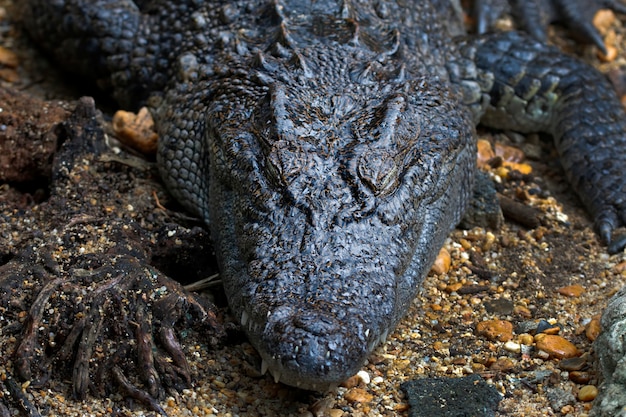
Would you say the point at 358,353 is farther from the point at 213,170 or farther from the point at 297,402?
the point at 213,170

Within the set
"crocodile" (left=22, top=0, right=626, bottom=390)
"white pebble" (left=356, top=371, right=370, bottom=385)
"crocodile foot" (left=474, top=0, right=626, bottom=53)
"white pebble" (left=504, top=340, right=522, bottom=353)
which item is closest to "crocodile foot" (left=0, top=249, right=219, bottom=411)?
"crocodile" (left=22, top=0, right=626, bottom=390)

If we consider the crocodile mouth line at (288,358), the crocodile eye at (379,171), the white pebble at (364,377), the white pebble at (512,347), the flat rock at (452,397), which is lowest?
the white pebble at (364,377)

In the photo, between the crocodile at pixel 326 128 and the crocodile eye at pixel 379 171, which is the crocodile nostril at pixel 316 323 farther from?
the crocodile eye at pixel 379 171

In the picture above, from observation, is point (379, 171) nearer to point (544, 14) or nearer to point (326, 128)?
point (326, 128)

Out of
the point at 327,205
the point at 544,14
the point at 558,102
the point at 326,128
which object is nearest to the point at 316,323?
the point at 327,205

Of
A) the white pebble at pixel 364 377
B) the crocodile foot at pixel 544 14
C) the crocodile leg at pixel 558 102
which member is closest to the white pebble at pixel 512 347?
the white pebble at pixel 364 377

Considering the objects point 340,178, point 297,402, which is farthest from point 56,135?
point 297,402

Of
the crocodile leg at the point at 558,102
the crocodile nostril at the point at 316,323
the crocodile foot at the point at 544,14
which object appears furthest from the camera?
the crocodile foot at the point at 544,14
